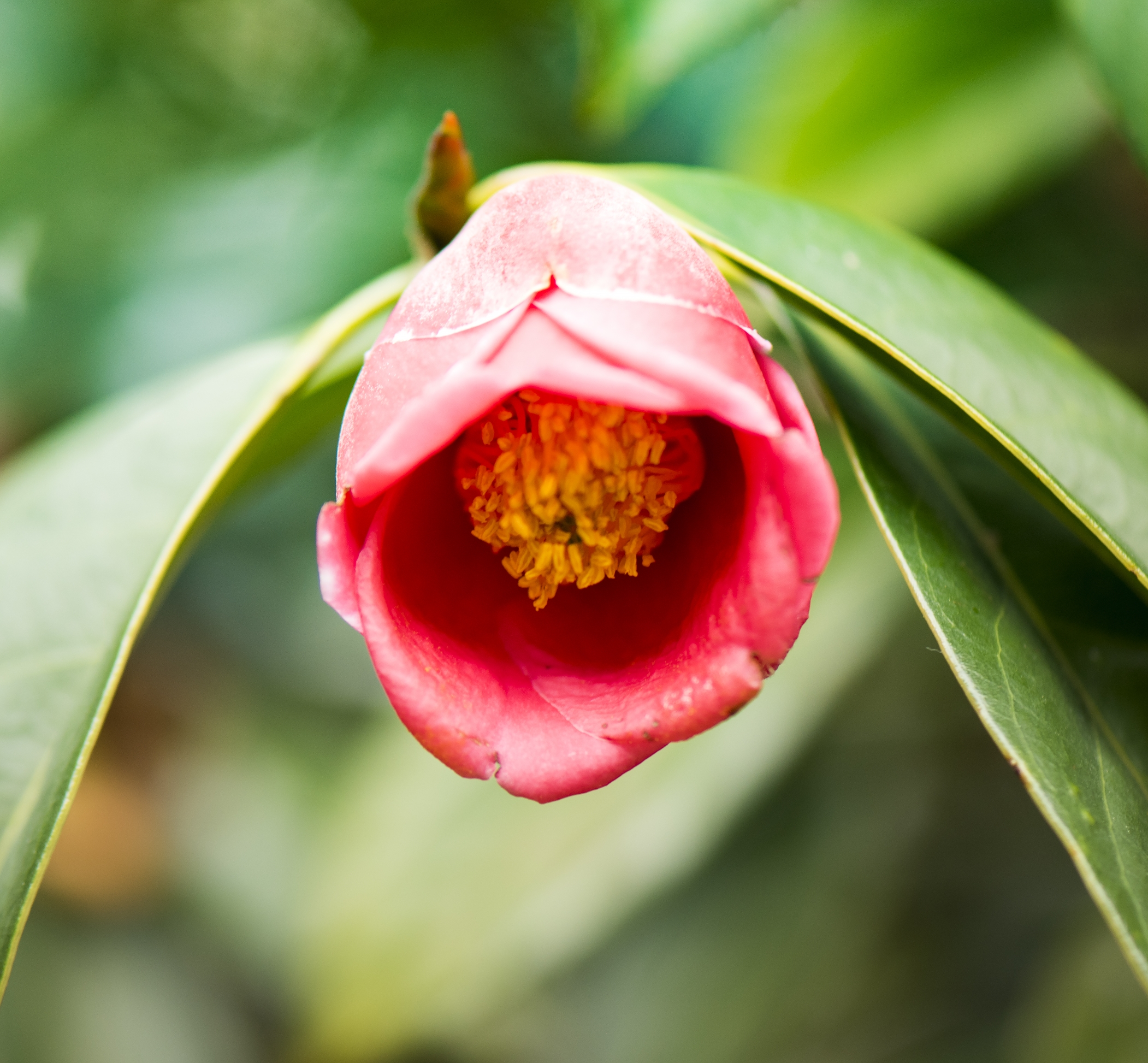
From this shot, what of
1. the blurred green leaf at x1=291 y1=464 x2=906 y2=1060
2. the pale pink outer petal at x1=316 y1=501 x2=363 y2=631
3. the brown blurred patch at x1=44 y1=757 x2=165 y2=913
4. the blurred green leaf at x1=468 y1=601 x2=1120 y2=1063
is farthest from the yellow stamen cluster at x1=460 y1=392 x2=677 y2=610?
the brown blurred patch at x1=44 y1=757 x2=165 y2=913

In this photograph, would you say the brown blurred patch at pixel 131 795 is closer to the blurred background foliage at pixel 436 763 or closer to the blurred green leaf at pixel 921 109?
the blurred background foliage at pixel 436 763

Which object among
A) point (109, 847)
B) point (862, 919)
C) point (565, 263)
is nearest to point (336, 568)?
point (565, 263)

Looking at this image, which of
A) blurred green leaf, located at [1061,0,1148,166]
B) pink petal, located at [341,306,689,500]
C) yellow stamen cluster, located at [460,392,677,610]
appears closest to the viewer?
pink petal, located at [341,306,689,500]

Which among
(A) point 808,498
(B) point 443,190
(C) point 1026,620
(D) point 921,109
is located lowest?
(C) point 1026,620

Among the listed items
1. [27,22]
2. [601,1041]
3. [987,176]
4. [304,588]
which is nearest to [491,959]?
[601,1041]

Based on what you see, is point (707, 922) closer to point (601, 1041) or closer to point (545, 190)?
point (601, 1041)

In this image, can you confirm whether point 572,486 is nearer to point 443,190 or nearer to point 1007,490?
point 443,190

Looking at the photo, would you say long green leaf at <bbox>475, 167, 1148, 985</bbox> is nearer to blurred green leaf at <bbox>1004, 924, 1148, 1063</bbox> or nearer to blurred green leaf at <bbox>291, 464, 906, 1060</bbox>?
blurred green leaf at <bbox>291, 464, 906, 1060</bbox>
